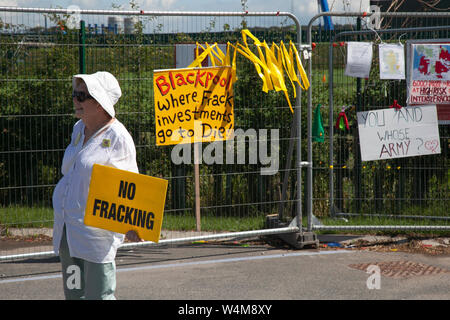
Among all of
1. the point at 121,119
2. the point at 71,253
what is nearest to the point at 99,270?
the point at 71,253

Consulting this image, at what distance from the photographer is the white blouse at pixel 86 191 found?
438cm

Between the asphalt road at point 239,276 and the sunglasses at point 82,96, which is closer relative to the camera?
the sunglasses at point 82,96

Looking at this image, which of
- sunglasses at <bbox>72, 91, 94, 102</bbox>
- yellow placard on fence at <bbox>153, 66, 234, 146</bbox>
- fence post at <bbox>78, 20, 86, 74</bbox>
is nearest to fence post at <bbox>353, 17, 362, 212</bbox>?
yellow placard on fence at <bbox>153, 66, 234, 146</bbox>

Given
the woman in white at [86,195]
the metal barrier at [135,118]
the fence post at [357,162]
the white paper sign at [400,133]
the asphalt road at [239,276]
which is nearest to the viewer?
the woman in white at [86,195]

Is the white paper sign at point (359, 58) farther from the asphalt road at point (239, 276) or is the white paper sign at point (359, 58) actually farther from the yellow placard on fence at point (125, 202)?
the yellow placard on fence at point (125, 202)

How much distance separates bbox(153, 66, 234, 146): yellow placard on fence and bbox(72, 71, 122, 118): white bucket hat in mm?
2615

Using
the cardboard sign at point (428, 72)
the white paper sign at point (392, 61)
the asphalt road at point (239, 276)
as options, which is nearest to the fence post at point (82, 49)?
the asphalt road at point (239, 276)

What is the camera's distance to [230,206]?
788cm

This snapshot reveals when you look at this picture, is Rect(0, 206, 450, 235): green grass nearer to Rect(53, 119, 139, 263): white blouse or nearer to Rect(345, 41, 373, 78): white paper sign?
Rect(345, 41, 373, 78): white paper sign

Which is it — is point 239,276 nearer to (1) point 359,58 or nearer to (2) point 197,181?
(2) point 197,181

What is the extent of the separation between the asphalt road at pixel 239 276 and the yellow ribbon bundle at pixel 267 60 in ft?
6.22

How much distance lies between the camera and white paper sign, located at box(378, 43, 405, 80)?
837 cm

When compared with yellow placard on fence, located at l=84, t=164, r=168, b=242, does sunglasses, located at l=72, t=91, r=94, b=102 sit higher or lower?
higher

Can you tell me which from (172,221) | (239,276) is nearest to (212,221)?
(172,221)
